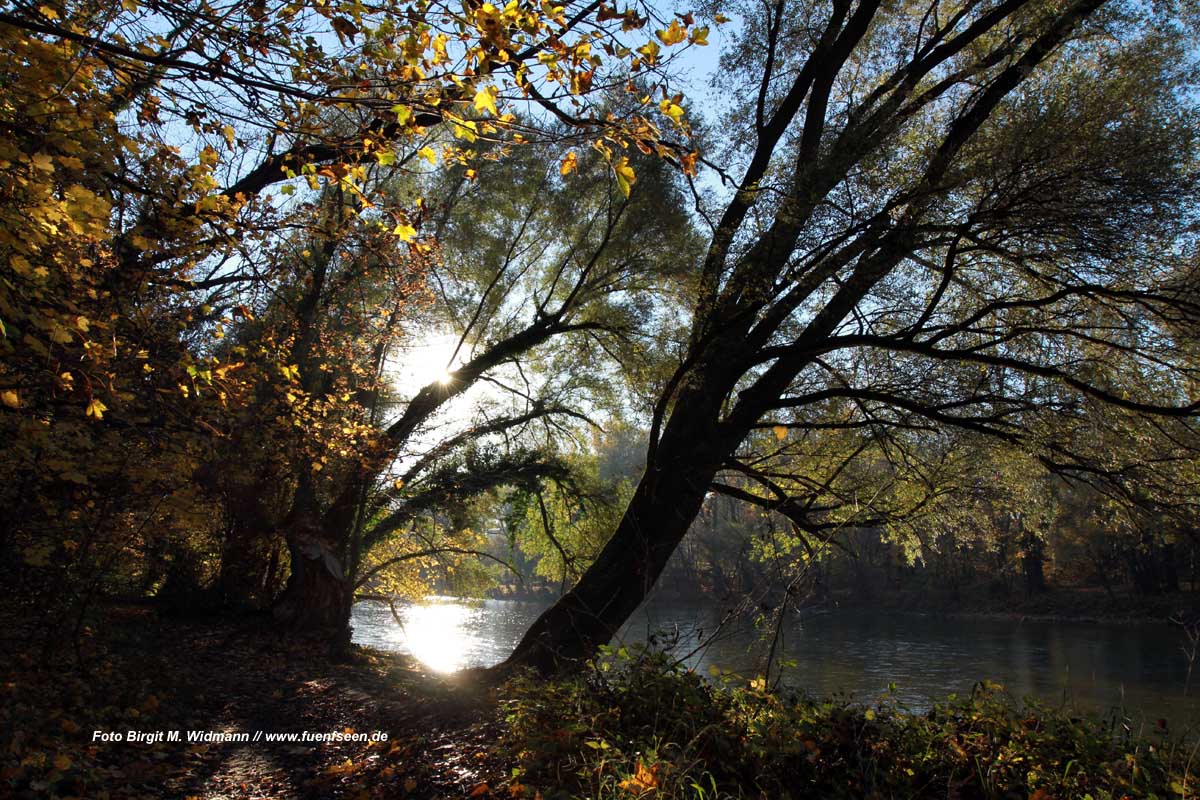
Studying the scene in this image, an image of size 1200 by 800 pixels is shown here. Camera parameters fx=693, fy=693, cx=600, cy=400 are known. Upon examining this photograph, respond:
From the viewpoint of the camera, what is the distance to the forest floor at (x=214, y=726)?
3947 mm

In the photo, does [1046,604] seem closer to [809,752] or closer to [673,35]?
[809,752]

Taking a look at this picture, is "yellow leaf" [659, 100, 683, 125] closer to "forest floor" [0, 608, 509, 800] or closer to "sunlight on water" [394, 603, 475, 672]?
"forest floor" [0, 608, 509, 800]

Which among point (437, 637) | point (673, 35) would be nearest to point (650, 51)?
point (673, 35)

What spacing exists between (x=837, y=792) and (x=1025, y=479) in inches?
234

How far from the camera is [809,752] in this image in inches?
132

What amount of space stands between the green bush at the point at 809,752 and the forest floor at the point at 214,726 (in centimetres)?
61

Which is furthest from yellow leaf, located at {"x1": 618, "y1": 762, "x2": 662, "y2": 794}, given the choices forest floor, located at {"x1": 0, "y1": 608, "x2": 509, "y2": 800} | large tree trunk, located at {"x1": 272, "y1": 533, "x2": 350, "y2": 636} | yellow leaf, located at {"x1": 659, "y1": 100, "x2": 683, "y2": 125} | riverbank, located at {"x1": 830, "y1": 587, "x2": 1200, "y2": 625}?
riverbank, located at {"x1": 830, "y1": 587, "x2": 1200, "y2": 625}

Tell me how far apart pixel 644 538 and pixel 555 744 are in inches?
124

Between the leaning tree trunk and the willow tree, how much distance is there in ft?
0.08

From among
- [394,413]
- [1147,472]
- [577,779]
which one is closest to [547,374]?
[394,413]

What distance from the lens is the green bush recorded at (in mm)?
3148

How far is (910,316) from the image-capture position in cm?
757

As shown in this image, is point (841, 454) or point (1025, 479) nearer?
point (1025, 479)

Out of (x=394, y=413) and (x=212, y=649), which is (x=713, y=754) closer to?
(x=212, y=649)
